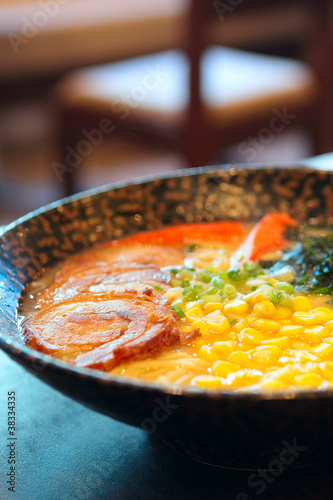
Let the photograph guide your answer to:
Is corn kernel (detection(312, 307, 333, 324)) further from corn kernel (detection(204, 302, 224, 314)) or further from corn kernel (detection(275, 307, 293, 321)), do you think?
corn kernel (detection(204, 302, 224, 314))

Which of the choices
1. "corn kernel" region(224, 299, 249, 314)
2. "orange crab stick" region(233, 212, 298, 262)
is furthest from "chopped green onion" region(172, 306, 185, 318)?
"orange crab stick" region(233, 212, 298, 262)

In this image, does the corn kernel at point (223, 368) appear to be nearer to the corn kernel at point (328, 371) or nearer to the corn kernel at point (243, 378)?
the corn kernel at point (243, 378)

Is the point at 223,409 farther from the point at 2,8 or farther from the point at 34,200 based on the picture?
the point at 2,8

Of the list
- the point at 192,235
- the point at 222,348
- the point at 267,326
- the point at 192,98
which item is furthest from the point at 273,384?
the point at 192,98

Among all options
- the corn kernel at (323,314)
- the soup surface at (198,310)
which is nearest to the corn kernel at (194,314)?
the soup surface at (198,310)

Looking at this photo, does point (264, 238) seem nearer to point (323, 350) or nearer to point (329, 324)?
point (329, 324)

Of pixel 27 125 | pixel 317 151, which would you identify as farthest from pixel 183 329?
pixel 27 125
